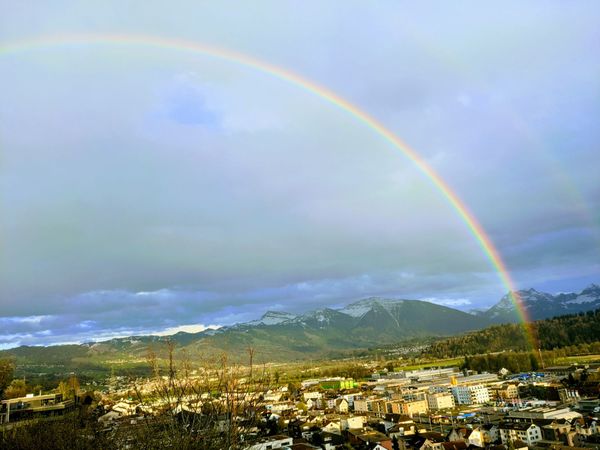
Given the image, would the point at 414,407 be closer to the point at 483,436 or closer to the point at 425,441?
the point at 483,436

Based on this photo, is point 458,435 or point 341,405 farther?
point 341,405

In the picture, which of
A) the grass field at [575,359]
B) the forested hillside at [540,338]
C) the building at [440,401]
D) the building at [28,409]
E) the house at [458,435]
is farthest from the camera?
the forested hillside at [540,338]

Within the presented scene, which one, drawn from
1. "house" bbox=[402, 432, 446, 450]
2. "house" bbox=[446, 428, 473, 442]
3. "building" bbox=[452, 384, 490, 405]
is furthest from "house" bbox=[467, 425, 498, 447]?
"building" bbox=[452, 384, 490, 405]

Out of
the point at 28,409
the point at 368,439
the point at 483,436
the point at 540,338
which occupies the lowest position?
the point at 483,436

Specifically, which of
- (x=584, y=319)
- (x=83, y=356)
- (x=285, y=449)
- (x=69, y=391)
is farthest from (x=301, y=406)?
(x=83, y=356)

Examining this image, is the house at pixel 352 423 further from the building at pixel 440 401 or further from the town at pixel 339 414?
the building at pixel 440 401

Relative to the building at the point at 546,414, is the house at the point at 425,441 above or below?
above

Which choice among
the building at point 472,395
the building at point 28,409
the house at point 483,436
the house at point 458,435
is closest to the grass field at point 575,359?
the building at point 472,395

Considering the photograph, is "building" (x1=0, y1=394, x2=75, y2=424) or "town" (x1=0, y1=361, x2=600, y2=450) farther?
"building" (x1=0, y1=394, x2=75, y2=424)

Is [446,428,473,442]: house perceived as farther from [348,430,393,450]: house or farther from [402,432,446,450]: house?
[348,430,393,450]: house

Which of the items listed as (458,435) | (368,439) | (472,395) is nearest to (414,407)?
(472,395)

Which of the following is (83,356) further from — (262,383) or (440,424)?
(262,383)
